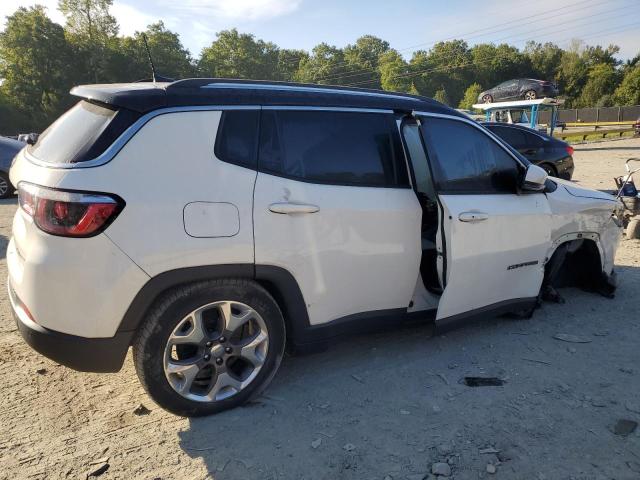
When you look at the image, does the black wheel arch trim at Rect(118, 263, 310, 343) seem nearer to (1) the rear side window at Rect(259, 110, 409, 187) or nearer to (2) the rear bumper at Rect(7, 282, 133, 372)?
(2) the rear bumper at Rect(7, 282, 133, 372)

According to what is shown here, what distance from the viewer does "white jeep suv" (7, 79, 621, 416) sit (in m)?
2.35

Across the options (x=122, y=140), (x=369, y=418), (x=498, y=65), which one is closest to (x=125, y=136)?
(x=122, y=140)

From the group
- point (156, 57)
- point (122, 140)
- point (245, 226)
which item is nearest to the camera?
point (122, 140)

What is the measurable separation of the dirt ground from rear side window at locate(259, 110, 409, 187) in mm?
1329

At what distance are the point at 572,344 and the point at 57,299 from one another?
11.7 ft

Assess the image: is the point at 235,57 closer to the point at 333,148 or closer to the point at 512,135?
the point at 512,135

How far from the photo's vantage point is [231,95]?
273 cm

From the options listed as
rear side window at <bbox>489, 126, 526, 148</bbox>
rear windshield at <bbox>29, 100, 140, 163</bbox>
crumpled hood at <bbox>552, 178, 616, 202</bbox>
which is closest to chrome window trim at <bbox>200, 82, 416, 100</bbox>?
rear windshield at <bbox>29, 100, 140, 163</bbox>

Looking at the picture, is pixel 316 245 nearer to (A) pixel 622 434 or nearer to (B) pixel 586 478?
Answer: (B) pixel 586 478

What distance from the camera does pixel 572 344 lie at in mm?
3727

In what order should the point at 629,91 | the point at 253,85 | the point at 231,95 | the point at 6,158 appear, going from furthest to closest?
1. the point at 629,91
2. the point at 6,158
3. the point at 253,85
4. the point at 231,95

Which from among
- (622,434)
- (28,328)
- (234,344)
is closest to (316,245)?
(234,344)

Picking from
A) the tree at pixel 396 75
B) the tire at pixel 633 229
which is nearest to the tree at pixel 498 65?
the tree at pixel 396 75

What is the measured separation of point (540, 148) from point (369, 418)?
31.3ft
